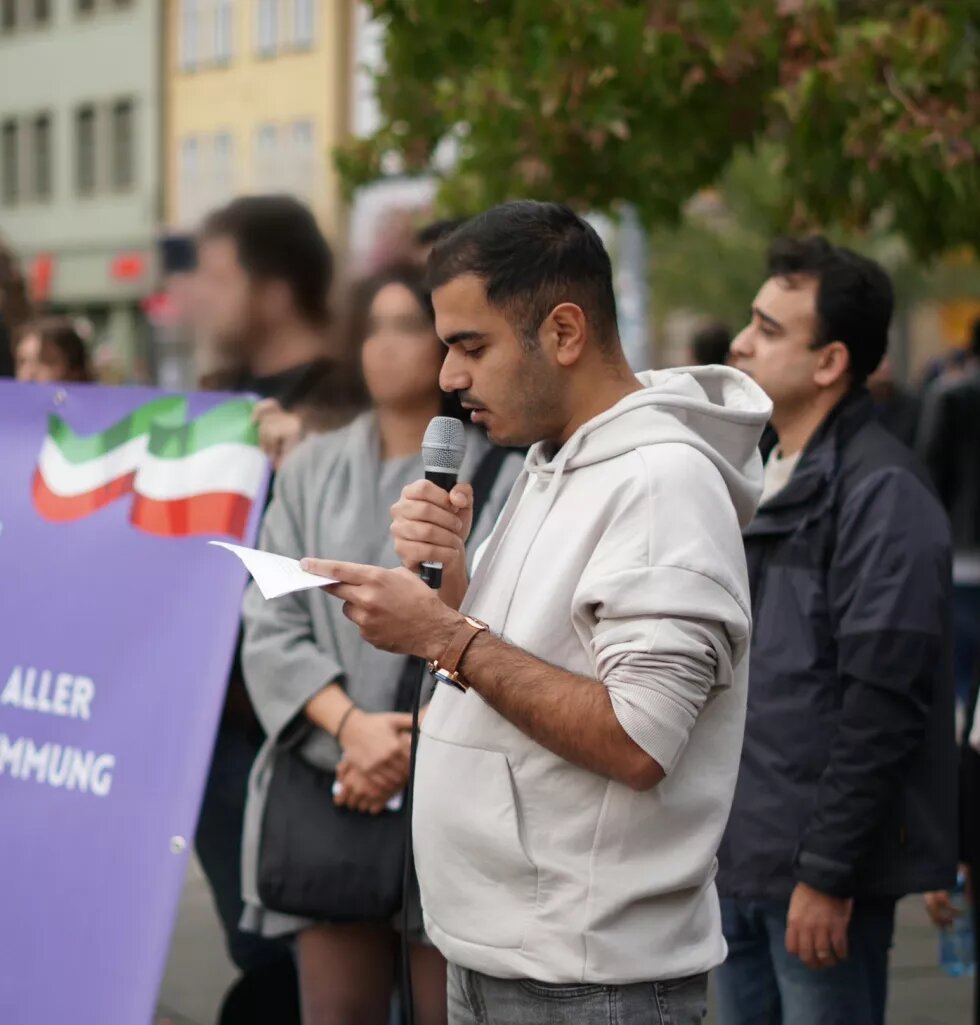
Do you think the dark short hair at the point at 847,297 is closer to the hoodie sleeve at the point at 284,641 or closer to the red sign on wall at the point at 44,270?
the hoodie sleeve at the point at 284,641

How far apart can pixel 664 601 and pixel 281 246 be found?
2105mm

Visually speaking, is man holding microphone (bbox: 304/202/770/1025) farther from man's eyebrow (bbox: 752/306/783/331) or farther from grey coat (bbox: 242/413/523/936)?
man's eyebrow (bbox: 752/306/783/331)

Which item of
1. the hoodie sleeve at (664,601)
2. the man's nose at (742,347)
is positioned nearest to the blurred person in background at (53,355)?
the man's nose at (742,347)

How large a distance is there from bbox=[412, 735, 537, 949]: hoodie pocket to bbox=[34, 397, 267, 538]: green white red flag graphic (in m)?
1.30

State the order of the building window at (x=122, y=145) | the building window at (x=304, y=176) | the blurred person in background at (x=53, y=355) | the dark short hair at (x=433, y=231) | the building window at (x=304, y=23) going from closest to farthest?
the dark short hair at (x=433, y=231), the building window at (x=304, y=176), the blurred person in background at (x=53, y=355), the building window at (x=304, y=23), the building window at (x=122, y=145)

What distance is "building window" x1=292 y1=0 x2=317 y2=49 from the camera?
96.3ft

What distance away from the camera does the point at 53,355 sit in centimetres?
531

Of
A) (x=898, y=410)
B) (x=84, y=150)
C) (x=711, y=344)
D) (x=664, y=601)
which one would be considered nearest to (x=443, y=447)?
(x=664, y=601)

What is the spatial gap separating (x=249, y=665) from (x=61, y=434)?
0.73 metres

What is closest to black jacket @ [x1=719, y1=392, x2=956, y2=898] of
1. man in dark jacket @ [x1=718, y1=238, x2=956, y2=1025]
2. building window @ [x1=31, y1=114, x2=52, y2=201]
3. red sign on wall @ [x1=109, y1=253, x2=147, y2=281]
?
man in dark jacket @ [x1=718, y1=238, x2=956, y2=1025]

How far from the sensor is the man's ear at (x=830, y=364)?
3.24m

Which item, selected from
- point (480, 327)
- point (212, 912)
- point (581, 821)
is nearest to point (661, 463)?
point (480, 327)

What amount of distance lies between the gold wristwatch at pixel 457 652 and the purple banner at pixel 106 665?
1.13 m

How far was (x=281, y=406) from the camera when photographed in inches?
145
